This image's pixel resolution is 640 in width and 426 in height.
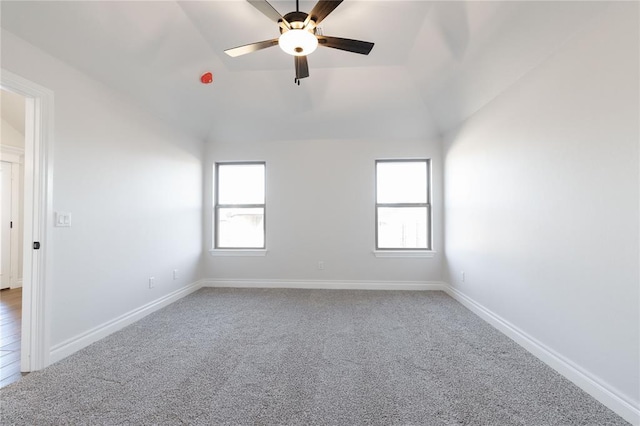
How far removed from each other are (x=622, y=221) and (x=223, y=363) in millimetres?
2799

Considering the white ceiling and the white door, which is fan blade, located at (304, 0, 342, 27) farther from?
the white door

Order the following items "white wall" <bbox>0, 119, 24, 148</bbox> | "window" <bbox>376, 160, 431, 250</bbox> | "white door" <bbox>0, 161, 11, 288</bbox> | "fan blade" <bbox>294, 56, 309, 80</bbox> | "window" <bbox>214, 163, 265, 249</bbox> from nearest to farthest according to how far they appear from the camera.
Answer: "fan blade" <bbox>294, 56, 309, 80</bbox>, "white wall" <bbox>0, 119, 24, 148</bbox>, "white door" <bbox>0, 161, 11, 288</bbox>, "window" <bbox>376, 160, 431, 250</bbox>, "window" <bbox>214, 163, 265, 249</bbox>

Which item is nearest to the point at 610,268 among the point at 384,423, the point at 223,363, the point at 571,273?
the point at 571,273

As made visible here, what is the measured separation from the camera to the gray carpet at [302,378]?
151 cm

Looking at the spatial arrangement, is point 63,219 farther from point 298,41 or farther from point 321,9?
point 321,9

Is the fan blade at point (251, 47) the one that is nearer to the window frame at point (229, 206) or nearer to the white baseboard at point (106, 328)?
the window frame at point (229, 206)

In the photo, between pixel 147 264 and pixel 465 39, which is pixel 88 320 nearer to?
pixel 147 264

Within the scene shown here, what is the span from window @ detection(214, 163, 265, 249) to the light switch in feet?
7.36

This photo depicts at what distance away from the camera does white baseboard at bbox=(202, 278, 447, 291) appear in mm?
4062

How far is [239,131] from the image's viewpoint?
13.5 feet

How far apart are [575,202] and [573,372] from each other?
1177 mm

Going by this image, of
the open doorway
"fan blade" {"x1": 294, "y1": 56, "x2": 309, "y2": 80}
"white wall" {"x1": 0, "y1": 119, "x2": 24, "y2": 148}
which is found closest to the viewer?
"fan blade" {"x1": 294, "y1": 56, "x2": 309, "y2": 80}

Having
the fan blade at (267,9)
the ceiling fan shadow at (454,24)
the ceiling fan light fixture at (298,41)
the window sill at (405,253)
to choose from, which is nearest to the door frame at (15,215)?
the fan blade at (267,9)

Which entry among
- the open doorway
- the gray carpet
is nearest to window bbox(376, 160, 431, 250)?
the gray carpet
